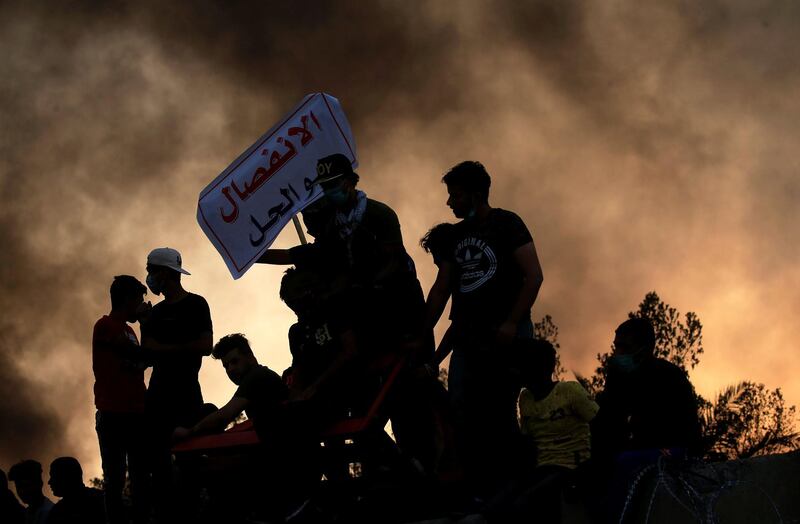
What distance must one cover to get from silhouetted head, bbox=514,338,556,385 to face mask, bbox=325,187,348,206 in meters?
1.45

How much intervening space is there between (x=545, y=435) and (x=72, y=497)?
401cm

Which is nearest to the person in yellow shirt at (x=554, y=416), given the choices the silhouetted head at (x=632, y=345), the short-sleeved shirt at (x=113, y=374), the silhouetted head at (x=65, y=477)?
the silhouetted head at (x=632, y=345)

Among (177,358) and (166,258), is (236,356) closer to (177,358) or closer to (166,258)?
(177,358)

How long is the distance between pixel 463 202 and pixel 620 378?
152 cm

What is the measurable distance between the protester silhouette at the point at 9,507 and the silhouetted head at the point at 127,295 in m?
1.90

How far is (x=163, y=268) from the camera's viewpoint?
27.3 feet

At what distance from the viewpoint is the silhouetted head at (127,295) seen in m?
8.60

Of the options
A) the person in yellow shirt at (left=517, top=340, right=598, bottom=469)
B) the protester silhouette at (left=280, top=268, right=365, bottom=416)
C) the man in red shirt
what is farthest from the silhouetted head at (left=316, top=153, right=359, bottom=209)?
the man in red shirt

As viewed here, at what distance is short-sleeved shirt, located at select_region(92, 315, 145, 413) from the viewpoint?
324 inches

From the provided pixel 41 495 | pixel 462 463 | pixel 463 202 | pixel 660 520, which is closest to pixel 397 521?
pixel 462 463

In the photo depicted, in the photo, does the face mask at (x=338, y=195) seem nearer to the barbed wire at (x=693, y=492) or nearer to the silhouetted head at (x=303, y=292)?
the silhouetted head at (x=303, y=292)

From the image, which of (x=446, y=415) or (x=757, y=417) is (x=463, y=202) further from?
(x=757, y=417)

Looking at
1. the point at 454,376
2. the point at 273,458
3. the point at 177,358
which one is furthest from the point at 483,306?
the point at 177,358

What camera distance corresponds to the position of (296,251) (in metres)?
7.46
